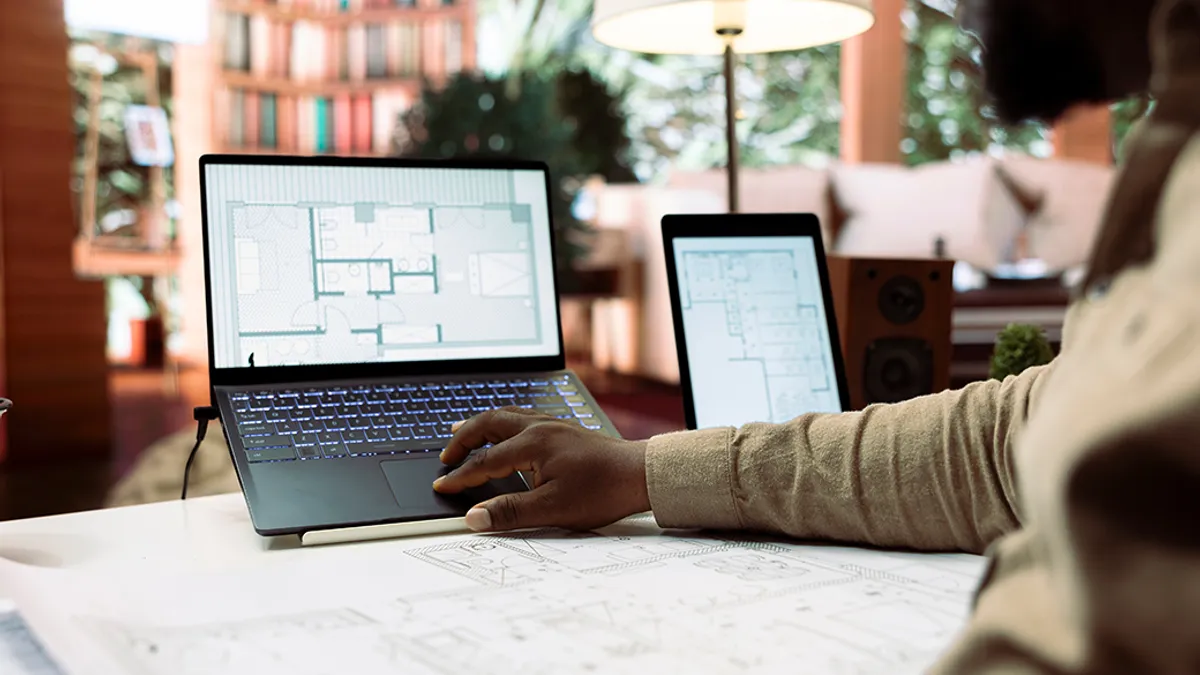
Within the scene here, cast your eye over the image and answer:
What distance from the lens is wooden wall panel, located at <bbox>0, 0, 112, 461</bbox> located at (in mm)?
3521

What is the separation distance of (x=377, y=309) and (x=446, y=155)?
11.6 feet

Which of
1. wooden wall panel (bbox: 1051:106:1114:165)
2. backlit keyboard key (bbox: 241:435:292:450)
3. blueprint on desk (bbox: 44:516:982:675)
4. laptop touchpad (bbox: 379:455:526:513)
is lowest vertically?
blueprint on desk (bbox: 44:516:982:675)

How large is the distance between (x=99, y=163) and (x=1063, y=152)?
5.60 metres

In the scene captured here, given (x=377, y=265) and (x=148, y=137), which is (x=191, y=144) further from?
(x=377, y=265)

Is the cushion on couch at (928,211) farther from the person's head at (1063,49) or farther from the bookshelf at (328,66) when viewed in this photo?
the person's head at (1063,49)

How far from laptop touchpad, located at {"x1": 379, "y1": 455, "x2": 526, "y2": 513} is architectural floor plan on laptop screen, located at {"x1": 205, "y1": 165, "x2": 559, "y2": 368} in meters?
0.17

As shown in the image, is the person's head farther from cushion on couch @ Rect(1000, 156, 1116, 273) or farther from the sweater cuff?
cushion on couch @ Rect(1000, 156, 1116, 273)

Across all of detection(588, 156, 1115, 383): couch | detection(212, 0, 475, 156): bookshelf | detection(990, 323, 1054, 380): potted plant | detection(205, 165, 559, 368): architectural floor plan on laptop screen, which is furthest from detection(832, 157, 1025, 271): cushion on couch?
detection(205, 165, 559, 368): architectural floor plan on laptop screen

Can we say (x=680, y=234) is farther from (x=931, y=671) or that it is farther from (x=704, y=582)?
(x=931, y=671)

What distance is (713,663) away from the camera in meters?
0.52

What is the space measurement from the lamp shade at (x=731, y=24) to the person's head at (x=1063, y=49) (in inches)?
38.6

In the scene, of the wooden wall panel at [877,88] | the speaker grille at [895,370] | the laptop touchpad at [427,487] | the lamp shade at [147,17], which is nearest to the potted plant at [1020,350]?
the speaker grille at [895,370]

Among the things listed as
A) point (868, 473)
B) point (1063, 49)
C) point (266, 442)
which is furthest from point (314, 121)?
point (1063, 49)

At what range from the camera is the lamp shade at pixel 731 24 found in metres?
1.43
